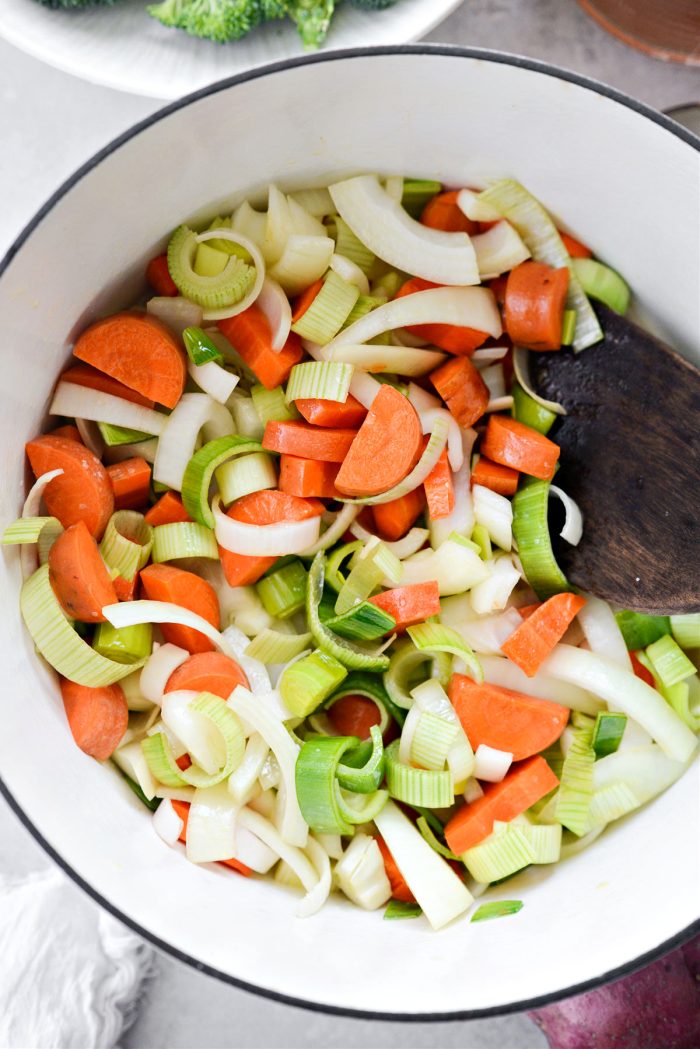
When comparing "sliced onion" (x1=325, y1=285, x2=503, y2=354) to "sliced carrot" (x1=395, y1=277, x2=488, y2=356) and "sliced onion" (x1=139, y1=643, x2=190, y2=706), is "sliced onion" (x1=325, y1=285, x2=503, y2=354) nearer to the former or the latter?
"sliced carrot" (x1=395, y1=277, x2=488, y2=356)

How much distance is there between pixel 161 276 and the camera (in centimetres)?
131

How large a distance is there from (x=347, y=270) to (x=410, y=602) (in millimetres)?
460

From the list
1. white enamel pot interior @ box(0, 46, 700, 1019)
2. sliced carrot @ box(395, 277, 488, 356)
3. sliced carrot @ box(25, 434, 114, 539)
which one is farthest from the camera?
sliced carrot @ box(395, 277, 488, 356)

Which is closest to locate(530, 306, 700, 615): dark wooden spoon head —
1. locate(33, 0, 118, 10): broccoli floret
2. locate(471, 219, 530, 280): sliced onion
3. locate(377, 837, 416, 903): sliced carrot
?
locate(471, 219, 530, 280): sliced onion

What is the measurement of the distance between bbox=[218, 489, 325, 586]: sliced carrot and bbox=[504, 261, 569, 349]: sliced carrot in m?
0.38

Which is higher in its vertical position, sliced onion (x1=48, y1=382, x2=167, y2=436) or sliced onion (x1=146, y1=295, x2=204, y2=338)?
sliced onion (x1=146, y1=295, x2=204, y2=338)

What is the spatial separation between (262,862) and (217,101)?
96cm

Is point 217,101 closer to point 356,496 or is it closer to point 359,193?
point 359,193

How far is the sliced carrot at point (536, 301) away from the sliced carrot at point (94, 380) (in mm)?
522

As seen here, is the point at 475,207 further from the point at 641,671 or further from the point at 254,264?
the point at 641,671

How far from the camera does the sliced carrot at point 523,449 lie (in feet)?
4.47

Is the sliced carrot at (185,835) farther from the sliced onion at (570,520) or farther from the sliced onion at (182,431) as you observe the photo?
the sliced onion at (570,520)

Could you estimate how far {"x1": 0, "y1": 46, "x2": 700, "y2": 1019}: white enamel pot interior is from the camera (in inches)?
45.3

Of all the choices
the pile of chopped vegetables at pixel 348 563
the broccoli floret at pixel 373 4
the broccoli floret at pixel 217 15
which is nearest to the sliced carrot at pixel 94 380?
the pile of chopped vegetables at pixel 348 563
